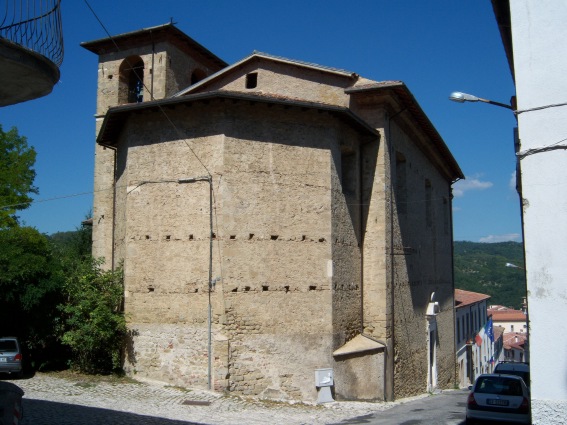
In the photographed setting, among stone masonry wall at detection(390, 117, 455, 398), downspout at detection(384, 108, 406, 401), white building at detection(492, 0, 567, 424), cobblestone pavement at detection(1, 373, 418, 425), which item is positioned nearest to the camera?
white building at detection(492, 0, 567, 424)

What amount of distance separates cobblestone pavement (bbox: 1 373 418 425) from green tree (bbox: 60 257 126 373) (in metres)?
0.79

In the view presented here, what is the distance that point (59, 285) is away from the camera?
15.1 meters

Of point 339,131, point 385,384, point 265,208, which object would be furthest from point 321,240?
point 385,384

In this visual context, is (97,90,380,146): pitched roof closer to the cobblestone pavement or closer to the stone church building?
the stone church building

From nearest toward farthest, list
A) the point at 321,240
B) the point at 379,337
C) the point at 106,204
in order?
1. the point at 321,240
2. the point at 379,337
3. the point at 106,204

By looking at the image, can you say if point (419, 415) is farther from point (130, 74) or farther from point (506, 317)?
point (506, 317)

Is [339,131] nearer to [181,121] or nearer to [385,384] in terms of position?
[181,121]

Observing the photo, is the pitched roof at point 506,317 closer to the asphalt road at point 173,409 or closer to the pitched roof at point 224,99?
the asphalt road at point 173,409

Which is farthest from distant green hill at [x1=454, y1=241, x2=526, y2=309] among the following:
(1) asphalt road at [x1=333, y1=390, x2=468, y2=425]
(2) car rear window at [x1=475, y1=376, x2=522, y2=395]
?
(2) car rear window at [x1=475, y1=376, x2=522, y2=395]

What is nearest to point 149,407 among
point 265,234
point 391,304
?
point 265,234

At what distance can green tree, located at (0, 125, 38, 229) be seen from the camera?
24828 millimetres

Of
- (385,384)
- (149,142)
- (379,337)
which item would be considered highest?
(149,142)

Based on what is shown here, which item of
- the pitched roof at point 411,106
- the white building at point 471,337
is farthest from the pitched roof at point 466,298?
the pitched roof at point 411,106

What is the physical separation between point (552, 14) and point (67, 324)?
13931 millimetres
